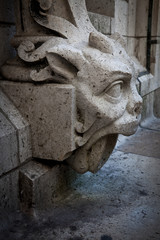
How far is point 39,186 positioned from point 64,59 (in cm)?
89

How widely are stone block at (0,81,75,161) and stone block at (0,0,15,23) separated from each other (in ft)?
1.64

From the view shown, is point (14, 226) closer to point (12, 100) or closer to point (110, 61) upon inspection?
point (12, 100)

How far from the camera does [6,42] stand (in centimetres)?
206

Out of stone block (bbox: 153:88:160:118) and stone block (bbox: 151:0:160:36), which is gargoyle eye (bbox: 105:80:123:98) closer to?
stone block (bbox: 151:0:160:36)

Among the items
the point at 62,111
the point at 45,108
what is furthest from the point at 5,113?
the point at 62,111

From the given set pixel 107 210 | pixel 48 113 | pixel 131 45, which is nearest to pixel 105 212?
pixel 107 210

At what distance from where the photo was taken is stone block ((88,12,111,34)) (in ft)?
9.48

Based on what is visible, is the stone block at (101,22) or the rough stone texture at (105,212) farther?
the stone block at (101,22)

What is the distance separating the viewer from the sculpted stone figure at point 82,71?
5.72ft

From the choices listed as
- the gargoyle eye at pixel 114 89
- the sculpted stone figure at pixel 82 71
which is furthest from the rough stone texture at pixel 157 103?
the gargoyle eye at pixel 114 89

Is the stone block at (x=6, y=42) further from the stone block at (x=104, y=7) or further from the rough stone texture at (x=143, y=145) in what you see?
the rough stone texture at (x=143, y=145)

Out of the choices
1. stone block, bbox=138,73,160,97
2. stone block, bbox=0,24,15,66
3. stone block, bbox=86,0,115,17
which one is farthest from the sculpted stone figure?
stone block, bbox=138,73,160,97

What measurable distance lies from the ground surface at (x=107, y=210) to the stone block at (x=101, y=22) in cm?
149

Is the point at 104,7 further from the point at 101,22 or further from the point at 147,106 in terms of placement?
the point at 147,106
